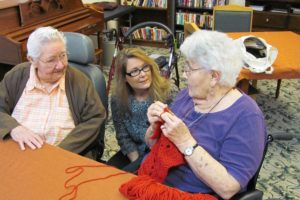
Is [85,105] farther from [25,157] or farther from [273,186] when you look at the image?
[273,186]

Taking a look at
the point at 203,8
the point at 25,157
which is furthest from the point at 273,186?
the point at 203,8

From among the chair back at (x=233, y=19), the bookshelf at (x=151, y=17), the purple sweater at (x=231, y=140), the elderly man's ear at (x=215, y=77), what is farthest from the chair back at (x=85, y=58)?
the bookshelf at (x=151, y=17)

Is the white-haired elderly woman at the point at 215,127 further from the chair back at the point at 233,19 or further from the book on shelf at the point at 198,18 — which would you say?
the book on shelf at the point at 198,18

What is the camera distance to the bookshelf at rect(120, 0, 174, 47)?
5.26m

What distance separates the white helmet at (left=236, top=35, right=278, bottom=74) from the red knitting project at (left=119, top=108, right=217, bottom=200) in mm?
1213

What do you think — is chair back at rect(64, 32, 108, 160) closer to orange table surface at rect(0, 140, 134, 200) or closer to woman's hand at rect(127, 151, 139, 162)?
woman's hand at rect(127, 151, 139, 162)

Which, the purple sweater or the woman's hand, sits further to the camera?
the woman's hand

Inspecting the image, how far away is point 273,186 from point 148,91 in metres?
1.22

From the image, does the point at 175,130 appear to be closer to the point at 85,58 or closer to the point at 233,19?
the point at 85,58

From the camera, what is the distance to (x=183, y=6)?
17.1ft

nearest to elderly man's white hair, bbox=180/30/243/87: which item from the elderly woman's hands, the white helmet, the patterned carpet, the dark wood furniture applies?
the elderly woman's hands

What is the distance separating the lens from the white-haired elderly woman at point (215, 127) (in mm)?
1187

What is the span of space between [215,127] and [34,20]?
257 centimetres

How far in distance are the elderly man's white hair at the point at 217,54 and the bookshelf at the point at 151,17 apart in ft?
13.2
